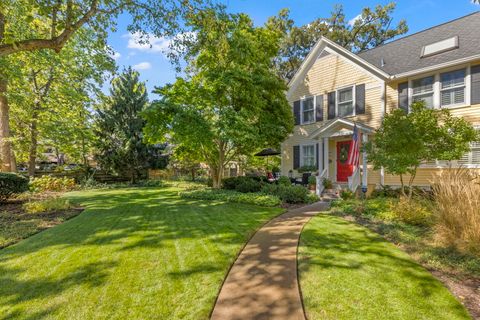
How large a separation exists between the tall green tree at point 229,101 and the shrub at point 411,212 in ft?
19.0

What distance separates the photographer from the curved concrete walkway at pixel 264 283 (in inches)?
113

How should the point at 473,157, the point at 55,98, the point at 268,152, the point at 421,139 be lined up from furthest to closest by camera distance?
1. the point at 268,152
2. the point at 55,98
3. the point at 473,157
4. the point at 421,139

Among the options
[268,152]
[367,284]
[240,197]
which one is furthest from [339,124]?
[367,284]

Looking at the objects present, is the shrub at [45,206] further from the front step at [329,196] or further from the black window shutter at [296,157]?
the black window shutter at [296,157]

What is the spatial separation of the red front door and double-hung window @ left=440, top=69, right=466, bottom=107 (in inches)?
153

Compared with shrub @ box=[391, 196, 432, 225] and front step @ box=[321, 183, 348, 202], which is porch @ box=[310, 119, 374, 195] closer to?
front step @ box=[321, 183, 348, 202]

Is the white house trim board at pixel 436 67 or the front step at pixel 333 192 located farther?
the front step at pixel 333 192

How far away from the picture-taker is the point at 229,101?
450 inches

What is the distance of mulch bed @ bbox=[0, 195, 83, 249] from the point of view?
5520 mm

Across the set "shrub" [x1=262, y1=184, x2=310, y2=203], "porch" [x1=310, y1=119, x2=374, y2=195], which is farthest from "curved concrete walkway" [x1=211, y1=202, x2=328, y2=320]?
"porch" [x1=310, y1=119, x2=374, y2=195]

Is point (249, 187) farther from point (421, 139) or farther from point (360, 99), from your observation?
point (421, 139)

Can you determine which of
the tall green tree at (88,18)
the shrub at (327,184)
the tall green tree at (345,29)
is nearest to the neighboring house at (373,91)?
the shrub at (327,184)

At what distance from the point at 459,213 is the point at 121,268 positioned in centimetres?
582

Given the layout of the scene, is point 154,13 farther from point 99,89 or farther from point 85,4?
point 99,89
